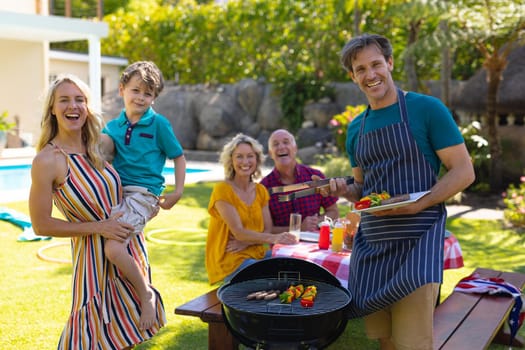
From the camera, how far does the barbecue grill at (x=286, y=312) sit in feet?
8.33

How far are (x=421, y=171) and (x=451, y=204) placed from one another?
24.3ft

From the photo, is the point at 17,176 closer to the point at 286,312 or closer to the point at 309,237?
the point at 309,237

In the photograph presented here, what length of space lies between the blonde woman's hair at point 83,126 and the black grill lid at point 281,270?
869 mm

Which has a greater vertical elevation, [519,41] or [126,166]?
[519,41]

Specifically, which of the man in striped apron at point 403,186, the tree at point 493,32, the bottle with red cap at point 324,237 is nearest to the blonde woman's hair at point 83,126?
the man in striped apron at point 403,186

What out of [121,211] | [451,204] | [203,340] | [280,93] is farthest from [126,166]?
[280,93]

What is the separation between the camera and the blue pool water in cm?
1197

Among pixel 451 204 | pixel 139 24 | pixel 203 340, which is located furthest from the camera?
pixel 139 24

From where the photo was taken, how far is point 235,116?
18000 millimetres

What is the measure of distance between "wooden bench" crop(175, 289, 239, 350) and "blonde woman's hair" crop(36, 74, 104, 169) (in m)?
0.95

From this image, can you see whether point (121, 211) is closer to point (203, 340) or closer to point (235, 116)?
point (203, 340)

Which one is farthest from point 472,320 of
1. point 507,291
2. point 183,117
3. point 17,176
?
point 183,117

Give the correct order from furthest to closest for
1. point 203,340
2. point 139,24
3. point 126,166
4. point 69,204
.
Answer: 1. point 139,24
2. point 203,340
3. point 126,166
4. point 69,204

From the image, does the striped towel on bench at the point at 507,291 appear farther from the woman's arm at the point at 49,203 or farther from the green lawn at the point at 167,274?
the woman's arm at the point at 49,203
